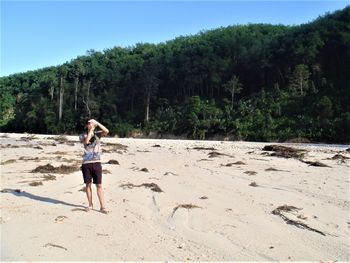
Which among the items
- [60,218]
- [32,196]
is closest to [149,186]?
[32,196]

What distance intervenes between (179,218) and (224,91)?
228 feet

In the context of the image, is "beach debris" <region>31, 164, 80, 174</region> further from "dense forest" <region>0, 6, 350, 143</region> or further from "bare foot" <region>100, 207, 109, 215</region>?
"dense forest" <region>0, 6, 350, 143</region>

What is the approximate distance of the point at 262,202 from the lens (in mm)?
8227

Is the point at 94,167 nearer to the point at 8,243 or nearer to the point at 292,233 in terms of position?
the point at 8,243

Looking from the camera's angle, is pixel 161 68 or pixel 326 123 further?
pixel 161 68

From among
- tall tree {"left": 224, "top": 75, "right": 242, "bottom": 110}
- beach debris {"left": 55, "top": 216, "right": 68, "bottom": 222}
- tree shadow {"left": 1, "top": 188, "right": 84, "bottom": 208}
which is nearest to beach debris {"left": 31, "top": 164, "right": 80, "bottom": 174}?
tree shadow {"left": 1, "top": 188, "right": 84, "bottom": 208}

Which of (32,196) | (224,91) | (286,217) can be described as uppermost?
(224,91)

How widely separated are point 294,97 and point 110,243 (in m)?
57.8

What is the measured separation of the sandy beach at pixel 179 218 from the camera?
529 cm

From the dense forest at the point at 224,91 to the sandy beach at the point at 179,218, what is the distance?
3655cm

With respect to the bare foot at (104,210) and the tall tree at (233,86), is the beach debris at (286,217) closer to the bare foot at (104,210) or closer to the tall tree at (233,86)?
the bare foot at (104,210)

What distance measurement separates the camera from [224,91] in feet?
248

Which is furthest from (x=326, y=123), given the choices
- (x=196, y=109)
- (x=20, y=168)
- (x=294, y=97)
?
(x=20, y=168)

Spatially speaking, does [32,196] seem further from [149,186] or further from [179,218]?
[179,218]
